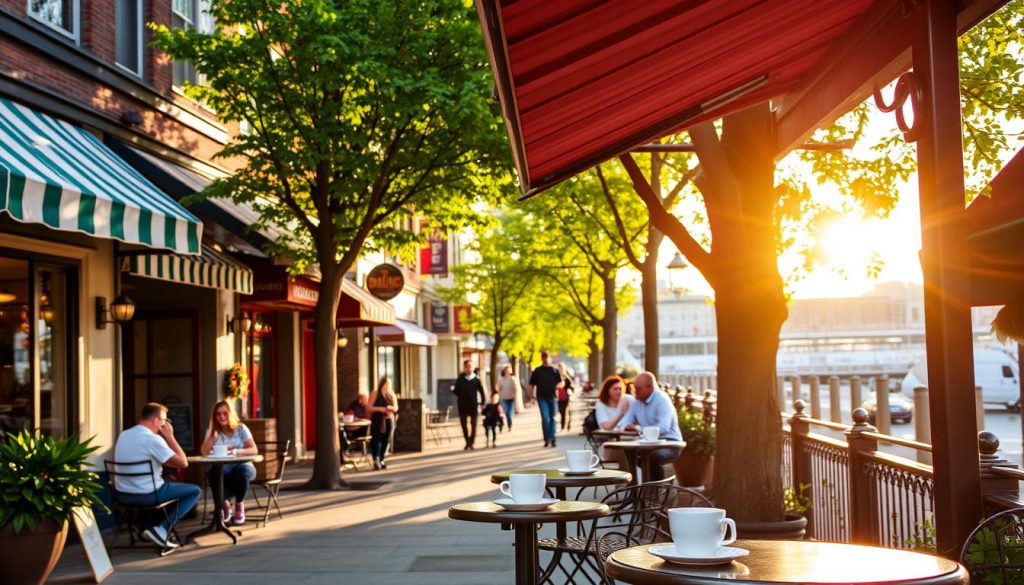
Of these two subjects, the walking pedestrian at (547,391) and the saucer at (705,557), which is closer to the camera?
the saucer at (705,557)

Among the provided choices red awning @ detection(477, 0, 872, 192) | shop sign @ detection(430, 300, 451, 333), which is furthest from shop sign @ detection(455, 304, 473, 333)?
red awning @ detection(477, 0, 872, 192)

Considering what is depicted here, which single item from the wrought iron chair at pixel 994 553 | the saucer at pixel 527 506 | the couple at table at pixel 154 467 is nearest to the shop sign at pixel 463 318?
the couple at table at pixel 154 467

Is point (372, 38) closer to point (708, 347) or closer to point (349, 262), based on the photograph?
point (349, 262)

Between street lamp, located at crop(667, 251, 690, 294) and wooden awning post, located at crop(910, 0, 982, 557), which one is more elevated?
street lamp, located at crop(667, 251, 690, 294)

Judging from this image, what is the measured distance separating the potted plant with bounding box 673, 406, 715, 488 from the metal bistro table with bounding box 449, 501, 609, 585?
9.00 m

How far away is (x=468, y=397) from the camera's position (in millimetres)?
25172

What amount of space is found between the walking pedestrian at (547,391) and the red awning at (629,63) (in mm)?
17645

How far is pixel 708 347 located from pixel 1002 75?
16034 cm

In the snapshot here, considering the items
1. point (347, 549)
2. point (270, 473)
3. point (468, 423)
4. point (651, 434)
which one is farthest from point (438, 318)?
point (347, 549)

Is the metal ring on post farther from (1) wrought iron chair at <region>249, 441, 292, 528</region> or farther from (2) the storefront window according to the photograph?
(2) the storefront window

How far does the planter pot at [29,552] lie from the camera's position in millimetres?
8586

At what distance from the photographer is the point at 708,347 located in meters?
168

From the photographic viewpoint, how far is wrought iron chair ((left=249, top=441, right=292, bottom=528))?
13.2 m

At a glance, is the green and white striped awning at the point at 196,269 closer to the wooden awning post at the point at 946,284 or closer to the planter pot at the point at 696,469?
the planter pot at the point at 696,469
